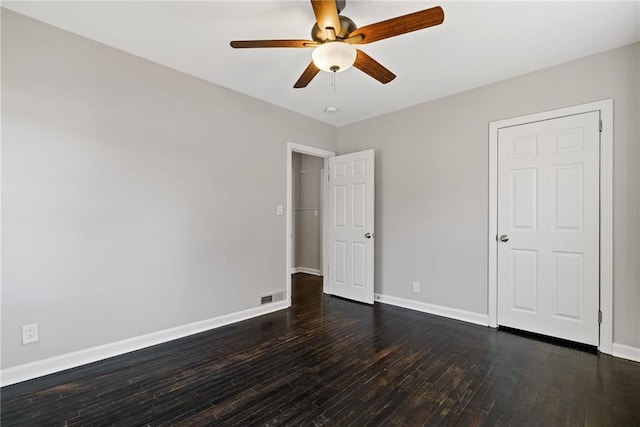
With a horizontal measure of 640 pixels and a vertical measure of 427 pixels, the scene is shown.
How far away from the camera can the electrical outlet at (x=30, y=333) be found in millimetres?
2150

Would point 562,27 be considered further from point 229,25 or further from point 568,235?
point 229,25

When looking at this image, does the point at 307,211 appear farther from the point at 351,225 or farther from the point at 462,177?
the point at 462,177

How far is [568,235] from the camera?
2.78 meters

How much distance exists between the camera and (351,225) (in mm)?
4289

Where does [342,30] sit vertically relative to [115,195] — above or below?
above

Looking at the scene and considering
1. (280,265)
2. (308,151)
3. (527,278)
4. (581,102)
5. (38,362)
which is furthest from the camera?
(308,151)

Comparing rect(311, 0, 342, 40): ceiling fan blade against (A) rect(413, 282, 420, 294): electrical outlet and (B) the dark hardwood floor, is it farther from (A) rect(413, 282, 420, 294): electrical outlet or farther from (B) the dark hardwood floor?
(A) rect(413, 282, 420, 294): electrical outlet

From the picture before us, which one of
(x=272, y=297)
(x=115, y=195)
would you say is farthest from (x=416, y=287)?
(x=115, y=195)

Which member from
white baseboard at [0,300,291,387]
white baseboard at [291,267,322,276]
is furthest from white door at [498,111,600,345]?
white baseboard at [291,267,322,276]

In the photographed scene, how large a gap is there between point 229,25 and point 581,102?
3139 millimetres

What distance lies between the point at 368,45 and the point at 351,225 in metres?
2.38

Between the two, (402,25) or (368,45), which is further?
(368,45)

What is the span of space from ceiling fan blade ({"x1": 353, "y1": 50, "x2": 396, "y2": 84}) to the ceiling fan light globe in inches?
8.7

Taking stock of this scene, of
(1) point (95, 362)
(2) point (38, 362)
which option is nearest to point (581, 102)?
(1) point (95, 362)
